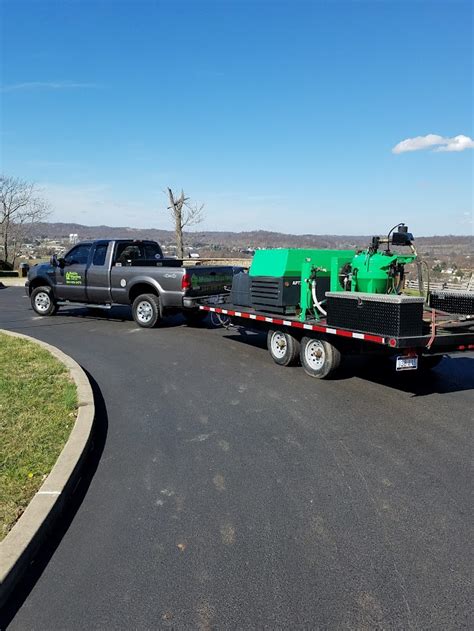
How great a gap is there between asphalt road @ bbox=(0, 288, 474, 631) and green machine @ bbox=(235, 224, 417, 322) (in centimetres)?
142

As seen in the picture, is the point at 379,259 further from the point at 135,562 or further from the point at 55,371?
the point at 135,562

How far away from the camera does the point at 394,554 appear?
10.4 feet

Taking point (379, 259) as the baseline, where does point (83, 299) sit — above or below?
below

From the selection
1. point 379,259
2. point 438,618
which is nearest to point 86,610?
point 438,618

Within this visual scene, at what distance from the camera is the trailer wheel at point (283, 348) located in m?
7.79

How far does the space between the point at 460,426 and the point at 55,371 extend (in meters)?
5.17

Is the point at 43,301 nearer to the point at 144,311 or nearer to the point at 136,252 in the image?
the point at 136,252

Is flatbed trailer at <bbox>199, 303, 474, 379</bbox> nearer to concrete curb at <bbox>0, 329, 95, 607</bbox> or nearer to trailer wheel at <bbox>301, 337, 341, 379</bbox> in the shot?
trailer wheel at <bbox>301, 337, 341, 379</bbox>

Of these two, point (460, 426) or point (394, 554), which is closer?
point (394, 554)

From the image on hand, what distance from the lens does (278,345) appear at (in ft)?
26.7

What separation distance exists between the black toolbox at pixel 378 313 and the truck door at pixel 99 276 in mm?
7109

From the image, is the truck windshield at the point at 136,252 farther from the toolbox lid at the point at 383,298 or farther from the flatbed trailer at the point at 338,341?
the toolbox lid at the point at 383,298

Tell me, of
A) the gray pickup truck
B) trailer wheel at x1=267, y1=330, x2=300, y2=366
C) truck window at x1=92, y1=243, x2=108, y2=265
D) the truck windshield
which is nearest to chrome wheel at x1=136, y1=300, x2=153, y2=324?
the gray pickup truck

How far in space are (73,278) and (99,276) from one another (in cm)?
93
